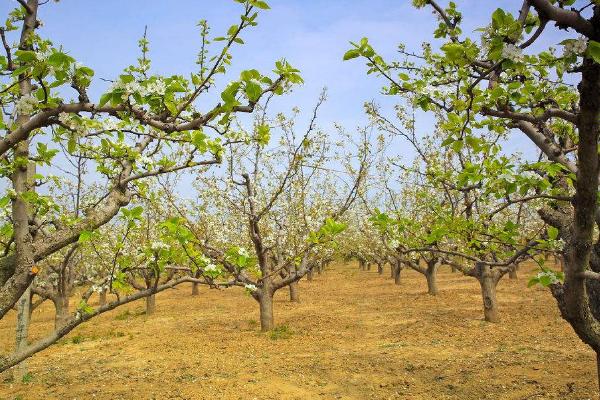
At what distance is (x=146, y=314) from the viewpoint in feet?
70.7

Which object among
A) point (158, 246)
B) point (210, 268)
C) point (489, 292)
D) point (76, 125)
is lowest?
point (489, 292)

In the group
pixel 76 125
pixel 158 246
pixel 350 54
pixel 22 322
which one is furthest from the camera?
pixel 22 322

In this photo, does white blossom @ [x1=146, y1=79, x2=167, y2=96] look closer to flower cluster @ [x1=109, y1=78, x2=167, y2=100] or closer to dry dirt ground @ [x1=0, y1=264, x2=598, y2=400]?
flower cluster @ [x1=109, y1=78, x2=167, y2=100]

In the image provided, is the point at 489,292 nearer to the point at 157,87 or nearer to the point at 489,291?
the point at 489,291

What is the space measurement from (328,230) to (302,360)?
7.27 meters

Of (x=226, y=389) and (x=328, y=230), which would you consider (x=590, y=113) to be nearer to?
(x=328, y=230)

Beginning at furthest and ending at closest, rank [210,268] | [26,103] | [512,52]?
[210,268] < [26,103] < [512,52]

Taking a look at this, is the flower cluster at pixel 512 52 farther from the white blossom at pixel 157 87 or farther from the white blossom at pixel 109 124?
the white blossom at pixel 109 124

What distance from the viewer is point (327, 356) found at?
11.8 meters

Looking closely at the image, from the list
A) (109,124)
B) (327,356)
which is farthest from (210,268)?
(327,356)

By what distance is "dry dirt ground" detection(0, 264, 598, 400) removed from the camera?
28.8 ft

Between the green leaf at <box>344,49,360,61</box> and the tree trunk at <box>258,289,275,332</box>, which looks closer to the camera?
the green leaf at <box>344,49,360,61</box>

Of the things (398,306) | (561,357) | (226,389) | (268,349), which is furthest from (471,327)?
(226,389)

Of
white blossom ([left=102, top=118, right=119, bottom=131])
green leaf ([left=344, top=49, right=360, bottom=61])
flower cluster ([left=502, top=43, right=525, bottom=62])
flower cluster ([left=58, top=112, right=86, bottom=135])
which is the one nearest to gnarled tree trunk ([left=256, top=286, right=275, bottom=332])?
white blossom ([left=102, top=118, right=119, bottom=131])
